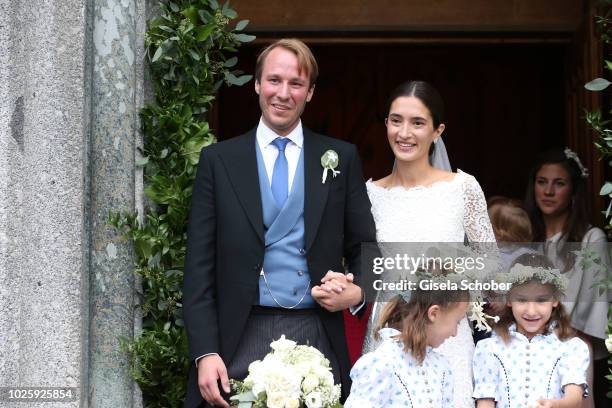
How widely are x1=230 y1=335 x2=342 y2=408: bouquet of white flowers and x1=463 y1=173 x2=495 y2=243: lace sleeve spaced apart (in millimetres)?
1046

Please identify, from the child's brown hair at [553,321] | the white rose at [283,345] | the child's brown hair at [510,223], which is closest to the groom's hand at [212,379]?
the white rose at [283,345]

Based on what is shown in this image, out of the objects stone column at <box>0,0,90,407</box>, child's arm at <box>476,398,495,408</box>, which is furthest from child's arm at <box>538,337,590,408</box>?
stone column at <box>0,0,90,407</box>

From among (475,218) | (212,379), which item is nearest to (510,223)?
(475,218)

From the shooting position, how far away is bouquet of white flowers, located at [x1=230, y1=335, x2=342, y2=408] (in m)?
4.05

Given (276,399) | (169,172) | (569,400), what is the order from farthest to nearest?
(169,172)
(569,400)
(276,399)

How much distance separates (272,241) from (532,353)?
118 cm

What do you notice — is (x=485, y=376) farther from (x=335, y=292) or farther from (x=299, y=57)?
(x=299, y=57)

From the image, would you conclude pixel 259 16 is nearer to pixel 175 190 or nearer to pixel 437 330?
pixel 175 190

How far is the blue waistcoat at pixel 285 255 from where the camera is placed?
4457mm

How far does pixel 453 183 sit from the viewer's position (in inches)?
194

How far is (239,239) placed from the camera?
176 inches

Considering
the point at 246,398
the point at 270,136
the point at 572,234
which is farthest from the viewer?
the point at 572,234

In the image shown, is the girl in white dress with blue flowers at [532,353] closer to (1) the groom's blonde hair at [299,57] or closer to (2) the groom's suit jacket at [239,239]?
(2) the groom's suit jacket at [239,239]

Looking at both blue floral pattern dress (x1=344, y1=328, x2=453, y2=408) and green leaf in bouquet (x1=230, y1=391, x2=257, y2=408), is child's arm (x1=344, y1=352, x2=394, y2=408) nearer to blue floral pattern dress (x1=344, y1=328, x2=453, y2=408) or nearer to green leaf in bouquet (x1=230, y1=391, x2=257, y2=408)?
blue floral pattern dress (x1=344, y1=328, x2=453, y2=408)
